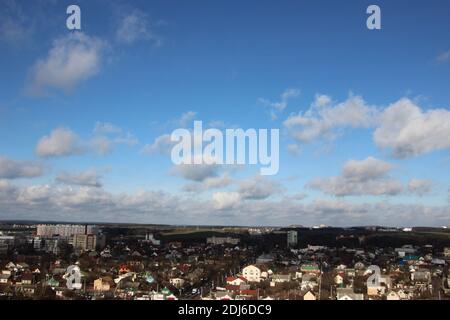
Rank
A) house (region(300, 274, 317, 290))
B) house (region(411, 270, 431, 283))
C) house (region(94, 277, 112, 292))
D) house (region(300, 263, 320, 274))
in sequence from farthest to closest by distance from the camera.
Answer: house (region(300, 263, 320, 274)) < house (region(411, 270, 431, 283)) < house (region(300, 274, 317, 290)) < house (region(94, 277, 112, 292))

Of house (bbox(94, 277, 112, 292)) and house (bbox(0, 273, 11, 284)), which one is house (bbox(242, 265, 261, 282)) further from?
house (bbox(0, 273, 11, 284))

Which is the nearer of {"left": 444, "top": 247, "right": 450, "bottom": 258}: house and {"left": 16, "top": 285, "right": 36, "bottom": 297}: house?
{"left": 16, "top": 285, "right": 36, "bottom": 297}: house

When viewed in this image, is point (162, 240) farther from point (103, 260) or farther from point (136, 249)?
point (103, 260)

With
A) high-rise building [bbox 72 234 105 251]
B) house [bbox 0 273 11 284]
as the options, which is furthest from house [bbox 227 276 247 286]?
high-rise building [bbox 72 234 105 251]

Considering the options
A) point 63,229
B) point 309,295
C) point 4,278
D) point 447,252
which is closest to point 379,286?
point 309,295

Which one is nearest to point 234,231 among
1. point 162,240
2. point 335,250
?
point 162,240

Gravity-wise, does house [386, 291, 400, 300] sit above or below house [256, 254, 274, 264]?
below
